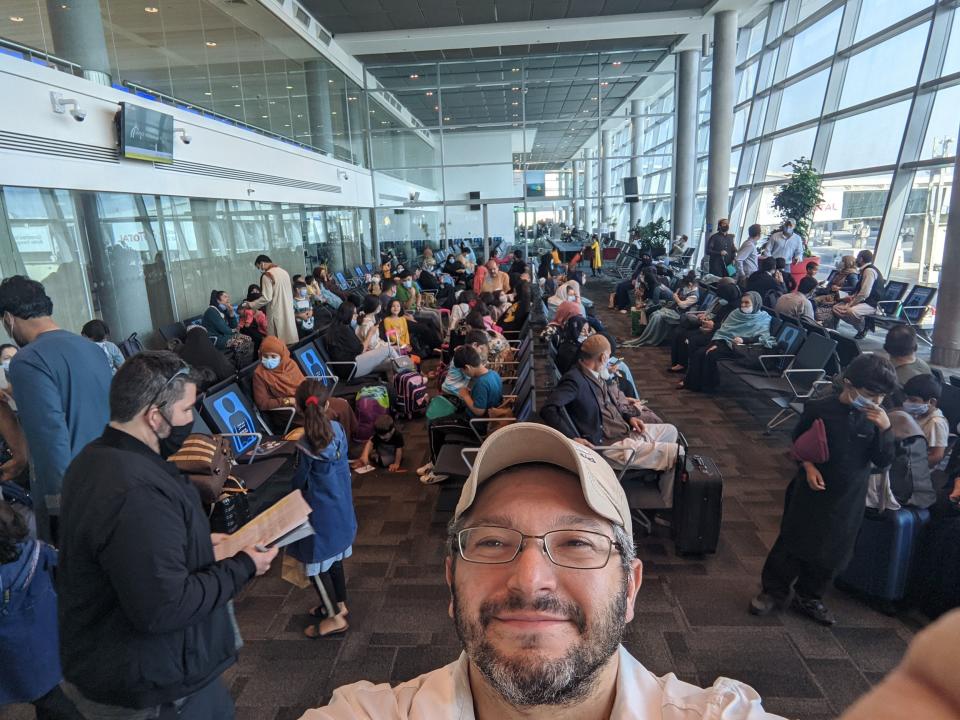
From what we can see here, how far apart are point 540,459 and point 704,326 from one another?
740cm

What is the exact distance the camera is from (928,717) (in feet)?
1.04

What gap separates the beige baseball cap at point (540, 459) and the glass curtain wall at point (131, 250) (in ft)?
21.4

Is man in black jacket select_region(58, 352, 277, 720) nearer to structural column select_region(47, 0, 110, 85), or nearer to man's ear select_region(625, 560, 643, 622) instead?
man's ear select_region(625, 560, 643, 622)

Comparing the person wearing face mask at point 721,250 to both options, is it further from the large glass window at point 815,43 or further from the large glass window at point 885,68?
the large glass window at point 815,43

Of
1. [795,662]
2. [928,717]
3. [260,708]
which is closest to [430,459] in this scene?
[260,708]

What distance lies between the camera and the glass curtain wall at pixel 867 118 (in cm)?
839

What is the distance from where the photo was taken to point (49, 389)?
7.80 feet

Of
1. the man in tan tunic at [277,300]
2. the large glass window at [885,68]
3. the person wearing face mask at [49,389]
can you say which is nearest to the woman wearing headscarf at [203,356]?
the man in tan tunic at [277,300]

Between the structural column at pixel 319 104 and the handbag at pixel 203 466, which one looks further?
the structural column at pixel 319 104

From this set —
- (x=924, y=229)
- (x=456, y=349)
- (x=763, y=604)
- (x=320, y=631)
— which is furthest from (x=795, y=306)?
(x=320, y=631)

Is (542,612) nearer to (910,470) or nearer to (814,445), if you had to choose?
(814,445)

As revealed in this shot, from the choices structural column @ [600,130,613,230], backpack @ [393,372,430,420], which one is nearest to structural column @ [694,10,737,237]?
structural column @ [600,130,613,230]

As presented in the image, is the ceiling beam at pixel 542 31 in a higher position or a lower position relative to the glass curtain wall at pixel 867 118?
higher

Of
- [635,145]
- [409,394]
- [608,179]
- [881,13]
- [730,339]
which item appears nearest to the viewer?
[409,394]
